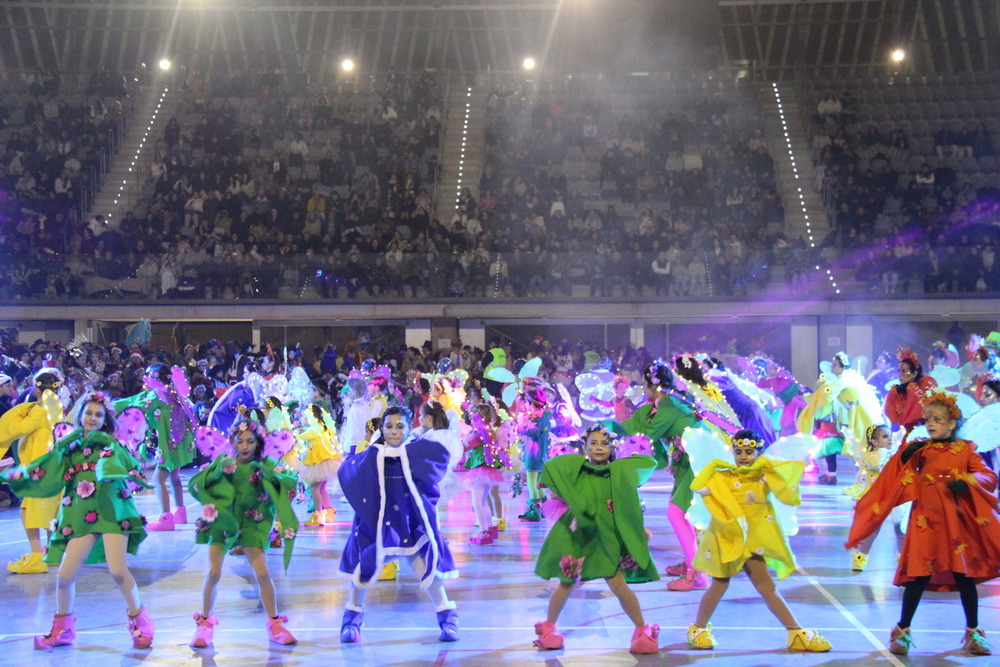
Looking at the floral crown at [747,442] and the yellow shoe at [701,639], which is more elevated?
the floral crown at [747,442]

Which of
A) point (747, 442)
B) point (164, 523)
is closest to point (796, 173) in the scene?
point (164, 523)

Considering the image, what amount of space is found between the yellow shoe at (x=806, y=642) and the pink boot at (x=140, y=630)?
3.83 metres

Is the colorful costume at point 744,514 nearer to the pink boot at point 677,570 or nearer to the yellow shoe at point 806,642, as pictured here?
the yellow shoe at point 806,642

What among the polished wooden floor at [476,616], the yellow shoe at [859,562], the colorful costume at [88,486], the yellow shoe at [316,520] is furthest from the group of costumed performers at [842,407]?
the colorful costume at [88,486]

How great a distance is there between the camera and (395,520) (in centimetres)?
736

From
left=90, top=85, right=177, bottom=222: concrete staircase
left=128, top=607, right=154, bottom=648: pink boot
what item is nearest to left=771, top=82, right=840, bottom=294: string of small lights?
left=90, top=85, right=177, bottom=222: concrete staircase

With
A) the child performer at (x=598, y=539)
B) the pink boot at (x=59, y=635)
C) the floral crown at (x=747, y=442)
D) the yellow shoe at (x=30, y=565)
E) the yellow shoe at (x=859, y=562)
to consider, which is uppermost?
the floral crown at (x=747, y=442)

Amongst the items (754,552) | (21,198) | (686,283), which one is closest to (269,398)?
(754,552)

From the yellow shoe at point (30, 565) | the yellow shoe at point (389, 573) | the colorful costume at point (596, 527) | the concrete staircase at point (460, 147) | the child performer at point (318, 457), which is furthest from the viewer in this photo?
the concrete staircase at point (460, 147)

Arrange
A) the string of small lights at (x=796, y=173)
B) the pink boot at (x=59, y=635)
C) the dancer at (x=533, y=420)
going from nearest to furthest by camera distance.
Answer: the pink boot at (x=59, y=635)
the dancer at (x=533, y=420)
the string of small lights at (x=796, y=173)

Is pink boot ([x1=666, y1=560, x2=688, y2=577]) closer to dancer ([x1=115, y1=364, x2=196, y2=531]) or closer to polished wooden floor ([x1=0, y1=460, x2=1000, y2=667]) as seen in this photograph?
polished wooden floor ([x1=0, y1=460, x2=1000, y2=667])

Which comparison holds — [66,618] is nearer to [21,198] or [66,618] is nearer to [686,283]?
[686,283]

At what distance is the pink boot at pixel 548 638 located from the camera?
709 cm

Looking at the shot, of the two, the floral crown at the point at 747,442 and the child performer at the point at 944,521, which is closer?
the child performer at the point at 944,521
